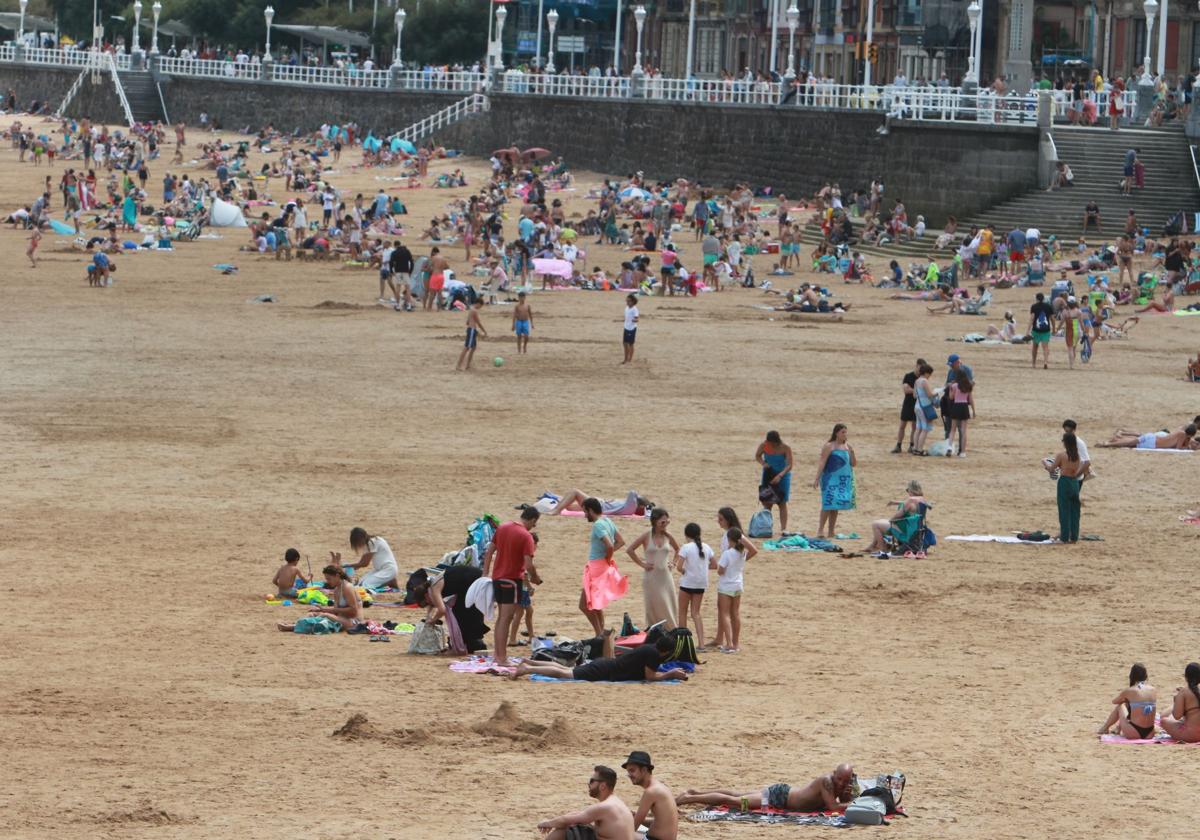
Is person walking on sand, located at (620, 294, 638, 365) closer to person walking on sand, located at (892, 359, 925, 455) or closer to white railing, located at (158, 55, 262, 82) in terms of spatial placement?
person walking on sand, located at (892, 359, 925, 455)

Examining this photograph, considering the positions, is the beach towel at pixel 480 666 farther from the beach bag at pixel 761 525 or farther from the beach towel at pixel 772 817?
the beach bag at pixel 761 525

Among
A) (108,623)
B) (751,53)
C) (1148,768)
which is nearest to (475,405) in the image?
(108,623)

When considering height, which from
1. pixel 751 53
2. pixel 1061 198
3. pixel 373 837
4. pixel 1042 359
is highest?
pixel 751 53

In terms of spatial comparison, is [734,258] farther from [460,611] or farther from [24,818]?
[24,818]

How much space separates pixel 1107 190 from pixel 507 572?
111 feet

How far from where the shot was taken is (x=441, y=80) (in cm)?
7412

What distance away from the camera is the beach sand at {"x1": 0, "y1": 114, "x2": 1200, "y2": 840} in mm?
12164

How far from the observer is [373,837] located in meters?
11.1

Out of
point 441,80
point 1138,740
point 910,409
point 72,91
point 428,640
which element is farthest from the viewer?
point 72,91

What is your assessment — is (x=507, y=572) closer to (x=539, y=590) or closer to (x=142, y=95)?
(x=539, y=590)

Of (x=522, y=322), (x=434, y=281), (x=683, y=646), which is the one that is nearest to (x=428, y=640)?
(x=683, y=646)

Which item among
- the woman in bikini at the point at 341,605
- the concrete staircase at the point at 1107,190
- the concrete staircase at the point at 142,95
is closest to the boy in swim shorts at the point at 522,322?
the woman in bikini at the point at 341,605

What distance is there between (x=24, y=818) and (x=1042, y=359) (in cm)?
2298

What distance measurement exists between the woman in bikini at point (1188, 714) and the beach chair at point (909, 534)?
5471 millimetres
